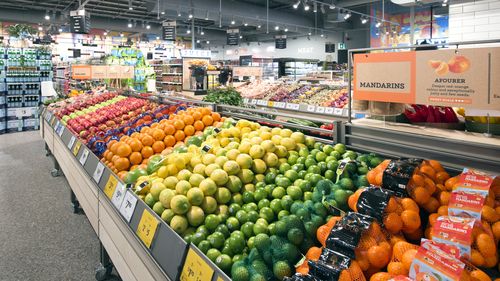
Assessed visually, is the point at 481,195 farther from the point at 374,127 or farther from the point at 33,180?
the point at 33,180

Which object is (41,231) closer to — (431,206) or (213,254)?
(213,254)

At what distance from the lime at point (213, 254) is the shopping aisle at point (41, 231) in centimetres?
202

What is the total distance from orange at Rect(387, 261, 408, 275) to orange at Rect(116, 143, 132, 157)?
208 cm

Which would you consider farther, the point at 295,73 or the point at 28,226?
the point at 295,73

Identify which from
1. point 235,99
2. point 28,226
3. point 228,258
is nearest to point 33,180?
point 28,226

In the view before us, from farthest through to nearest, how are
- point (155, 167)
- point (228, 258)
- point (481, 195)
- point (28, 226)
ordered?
point (28, 226), point (155, 167), point (228, 258), point (481, 195)

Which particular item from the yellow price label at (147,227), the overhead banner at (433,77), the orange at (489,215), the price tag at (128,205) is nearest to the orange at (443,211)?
the orange at (489,215)

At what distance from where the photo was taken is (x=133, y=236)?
6.46ft

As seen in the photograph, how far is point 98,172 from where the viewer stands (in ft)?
8.93

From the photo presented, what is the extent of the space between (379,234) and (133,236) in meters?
1.29

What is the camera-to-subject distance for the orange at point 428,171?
58.7 inches

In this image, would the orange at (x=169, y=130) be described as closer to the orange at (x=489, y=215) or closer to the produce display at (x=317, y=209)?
the produce display at (x=317, y=209)

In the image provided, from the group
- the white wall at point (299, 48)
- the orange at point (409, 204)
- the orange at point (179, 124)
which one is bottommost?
the orange at point (409, 204)

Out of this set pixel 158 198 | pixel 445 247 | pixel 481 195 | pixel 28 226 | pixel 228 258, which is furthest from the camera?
pixel 28 226
